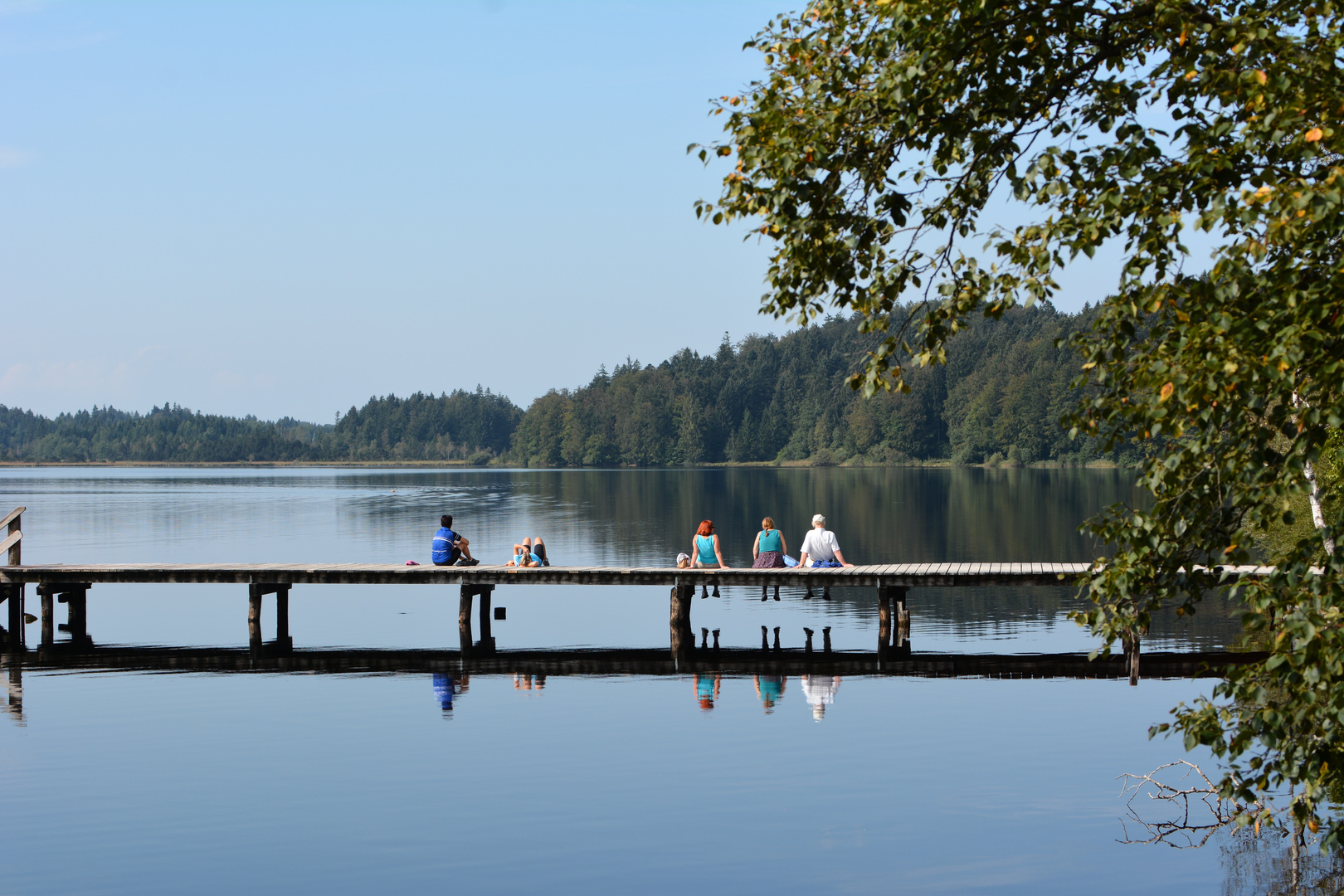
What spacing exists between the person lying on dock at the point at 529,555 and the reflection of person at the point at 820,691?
552 centimetres

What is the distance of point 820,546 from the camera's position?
21859mm

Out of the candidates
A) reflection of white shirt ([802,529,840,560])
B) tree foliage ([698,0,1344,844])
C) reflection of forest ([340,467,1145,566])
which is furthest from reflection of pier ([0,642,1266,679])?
tree foliage ([698,0,1344,844])

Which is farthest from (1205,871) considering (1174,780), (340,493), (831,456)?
(831,456)

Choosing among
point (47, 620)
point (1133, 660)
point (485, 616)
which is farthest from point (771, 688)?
point (47, 620)

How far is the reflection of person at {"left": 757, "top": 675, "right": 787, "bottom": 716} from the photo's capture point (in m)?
17.9

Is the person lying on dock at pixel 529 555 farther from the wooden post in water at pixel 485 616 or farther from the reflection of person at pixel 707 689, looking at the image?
the reflection of person at pixel 707 689

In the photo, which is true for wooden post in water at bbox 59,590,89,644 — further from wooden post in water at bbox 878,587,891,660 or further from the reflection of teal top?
wooden post in water at bbox 878,587,891,660

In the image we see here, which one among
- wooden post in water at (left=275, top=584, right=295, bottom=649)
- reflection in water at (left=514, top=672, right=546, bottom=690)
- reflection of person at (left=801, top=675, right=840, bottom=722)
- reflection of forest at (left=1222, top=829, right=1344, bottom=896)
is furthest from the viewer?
wooden post in water at (left=275, top=584, right=295, bottom=649)

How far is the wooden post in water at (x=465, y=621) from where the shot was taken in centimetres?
2294

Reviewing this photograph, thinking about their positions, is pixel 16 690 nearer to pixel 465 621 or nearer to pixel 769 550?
pixel 465 621

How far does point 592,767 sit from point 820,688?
5.47 metres

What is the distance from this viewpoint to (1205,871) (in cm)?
1079

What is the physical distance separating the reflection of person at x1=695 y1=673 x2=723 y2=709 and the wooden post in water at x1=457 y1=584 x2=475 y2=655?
4993 mm

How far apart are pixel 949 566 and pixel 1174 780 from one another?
8369 millimetres
